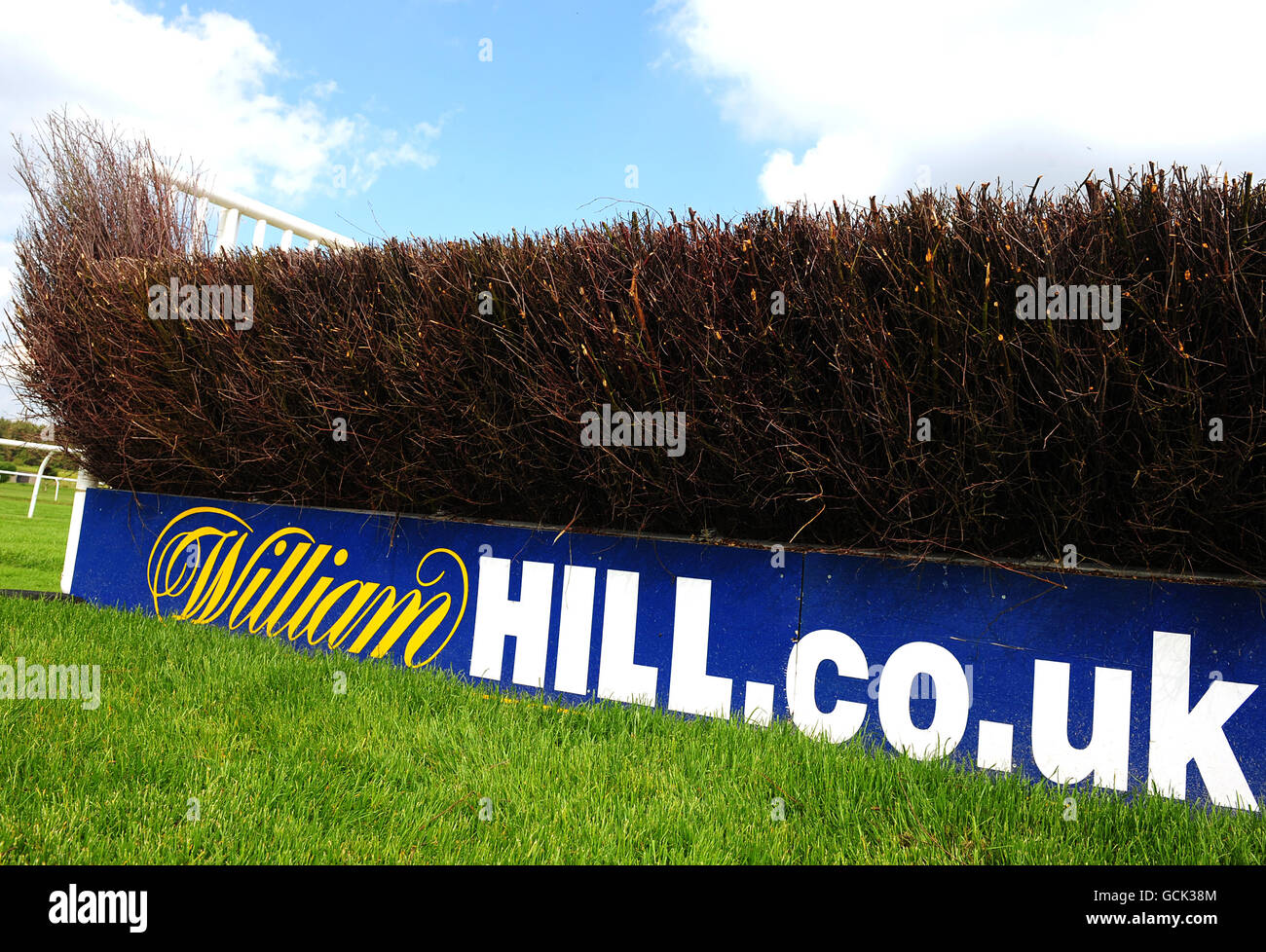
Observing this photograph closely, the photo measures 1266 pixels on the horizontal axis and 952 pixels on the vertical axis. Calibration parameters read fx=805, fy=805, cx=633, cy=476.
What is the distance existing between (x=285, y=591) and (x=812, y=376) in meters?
4.16

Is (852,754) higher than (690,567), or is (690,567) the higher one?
(690,567)

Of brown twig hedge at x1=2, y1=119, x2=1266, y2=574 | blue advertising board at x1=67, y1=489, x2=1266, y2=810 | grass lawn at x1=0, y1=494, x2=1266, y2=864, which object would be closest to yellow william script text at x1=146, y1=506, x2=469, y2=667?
blue advertising board at x1=67, y1=489, x2=1266, y2=810

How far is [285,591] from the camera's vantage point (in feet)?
19.5

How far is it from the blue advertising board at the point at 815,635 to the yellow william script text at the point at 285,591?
0.02 metres

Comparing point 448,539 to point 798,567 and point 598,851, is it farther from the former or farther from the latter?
point 598,851

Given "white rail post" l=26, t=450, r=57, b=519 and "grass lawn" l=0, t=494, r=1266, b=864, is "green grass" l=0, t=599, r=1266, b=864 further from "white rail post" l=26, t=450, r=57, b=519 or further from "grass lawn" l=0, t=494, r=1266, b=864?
"white rail post" l=26, t=450, r=57, b=519

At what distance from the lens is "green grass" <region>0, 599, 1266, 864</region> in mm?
2709

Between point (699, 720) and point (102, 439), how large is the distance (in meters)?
5.71

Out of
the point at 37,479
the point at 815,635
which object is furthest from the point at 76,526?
the point at 37,479

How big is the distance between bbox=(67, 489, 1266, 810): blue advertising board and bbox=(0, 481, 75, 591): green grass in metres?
4.49

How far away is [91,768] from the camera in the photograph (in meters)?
3.14

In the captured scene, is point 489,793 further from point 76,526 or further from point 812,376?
point 76,526

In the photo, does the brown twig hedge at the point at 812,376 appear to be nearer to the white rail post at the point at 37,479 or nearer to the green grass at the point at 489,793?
the green grass at the point at 489,793

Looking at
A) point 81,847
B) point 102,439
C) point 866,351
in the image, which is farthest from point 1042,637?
point 102,439
